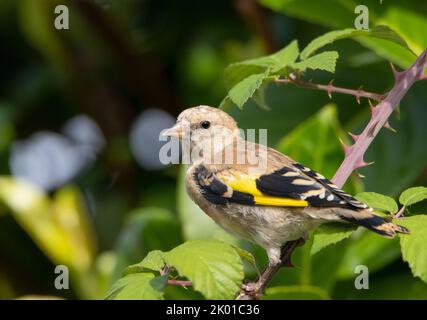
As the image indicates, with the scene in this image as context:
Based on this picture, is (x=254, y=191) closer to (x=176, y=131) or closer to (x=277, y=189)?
(x=277, y=189)

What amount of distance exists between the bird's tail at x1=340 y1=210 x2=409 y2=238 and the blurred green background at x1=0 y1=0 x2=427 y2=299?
79 cm

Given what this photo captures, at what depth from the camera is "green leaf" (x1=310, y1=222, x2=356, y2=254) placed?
6.52 feet

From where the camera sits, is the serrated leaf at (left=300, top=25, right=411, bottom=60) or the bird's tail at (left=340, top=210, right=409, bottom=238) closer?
the bird's tail at (left=340, top=210, right=409, bottom=238)

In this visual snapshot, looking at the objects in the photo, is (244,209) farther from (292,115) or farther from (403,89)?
(292,115)

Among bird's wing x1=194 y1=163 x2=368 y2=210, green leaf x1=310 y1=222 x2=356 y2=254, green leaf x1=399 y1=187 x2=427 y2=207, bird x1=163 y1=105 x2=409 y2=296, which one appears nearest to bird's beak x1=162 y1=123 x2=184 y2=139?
bird x1=163 y1=105 x2=409 y2=296

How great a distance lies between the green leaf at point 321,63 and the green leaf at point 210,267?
1.76ft

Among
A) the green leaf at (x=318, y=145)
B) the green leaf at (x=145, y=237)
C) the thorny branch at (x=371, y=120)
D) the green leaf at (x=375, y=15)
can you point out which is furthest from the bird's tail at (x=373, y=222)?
the green leaf at (x=145, y=237)

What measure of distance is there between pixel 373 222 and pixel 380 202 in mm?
67

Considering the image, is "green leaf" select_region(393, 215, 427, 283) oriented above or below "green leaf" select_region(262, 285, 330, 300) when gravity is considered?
above

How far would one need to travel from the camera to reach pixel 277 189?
227 cm

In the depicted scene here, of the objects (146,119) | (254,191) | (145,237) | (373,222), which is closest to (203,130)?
(254,191)

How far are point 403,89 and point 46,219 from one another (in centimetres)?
211

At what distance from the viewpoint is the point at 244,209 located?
2.31 m

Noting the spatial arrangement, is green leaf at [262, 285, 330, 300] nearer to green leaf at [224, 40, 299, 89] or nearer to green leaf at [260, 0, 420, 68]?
green leaf at [224, 40, 299, 89]
